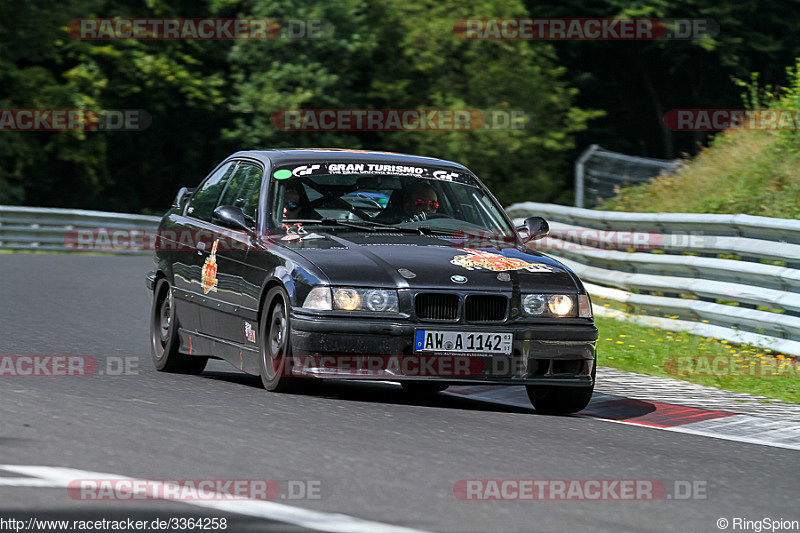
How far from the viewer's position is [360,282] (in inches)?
333

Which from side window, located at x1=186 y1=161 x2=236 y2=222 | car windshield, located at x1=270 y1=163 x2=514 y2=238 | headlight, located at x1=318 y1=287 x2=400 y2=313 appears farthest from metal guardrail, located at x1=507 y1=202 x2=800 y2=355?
side window, located at x1=186 y1=161 x2=236 y2=222

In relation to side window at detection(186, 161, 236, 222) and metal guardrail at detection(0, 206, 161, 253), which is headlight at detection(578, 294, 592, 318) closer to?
side window at detection(186, 161, 236, 222)

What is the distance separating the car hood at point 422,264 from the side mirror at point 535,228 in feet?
2.32

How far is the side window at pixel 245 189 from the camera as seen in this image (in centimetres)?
989

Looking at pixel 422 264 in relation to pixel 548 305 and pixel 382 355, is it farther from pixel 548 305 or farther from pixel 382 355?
pixel 548 305

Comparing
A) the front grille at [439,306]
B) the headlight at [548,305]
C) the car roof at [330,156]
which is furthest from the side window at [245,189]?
the headlight at [548,305]

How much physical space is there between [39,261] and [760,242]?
45.4 ft

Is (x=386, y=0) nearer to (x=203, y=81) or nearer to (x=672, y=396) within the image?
(x=203, y=81)

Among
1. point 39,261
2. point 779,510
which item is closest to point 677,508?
point 779,510

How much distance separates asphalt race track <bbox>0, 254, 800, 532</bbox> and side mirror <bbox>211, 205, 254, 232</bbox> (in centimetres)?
106

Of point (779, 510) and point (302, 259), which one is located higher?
point (302, 259)

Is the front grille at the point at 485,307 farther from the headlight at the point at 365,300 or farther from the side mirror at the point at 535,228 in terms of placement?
the side mirror at the point at 535,228

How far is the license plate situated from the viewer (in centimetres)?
844

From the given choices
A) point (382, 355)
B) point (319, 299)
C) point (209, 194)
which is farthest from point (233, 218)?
point (382, 355)
